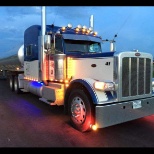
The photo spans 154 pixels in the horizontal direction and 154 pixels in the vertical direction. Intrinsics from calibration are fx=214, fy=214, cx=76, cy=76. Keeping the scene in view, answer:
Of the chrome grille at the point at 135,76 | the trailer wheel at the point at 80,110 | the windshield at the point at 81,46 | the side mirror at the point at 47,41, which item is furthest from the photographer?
the windshield at the point at 81,46

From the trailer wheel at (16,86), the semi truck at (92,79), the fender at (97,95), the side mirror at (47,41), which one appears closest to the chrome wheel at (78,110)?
the semi truck at (92,79)

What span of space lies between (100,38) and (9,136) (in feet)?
15.7

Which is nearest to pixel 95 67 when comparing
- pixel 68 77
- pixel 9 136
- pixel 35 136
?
pixel 68 77

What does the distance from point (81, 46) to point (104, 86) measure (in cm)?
262

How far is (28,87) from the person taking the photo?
9.37 m

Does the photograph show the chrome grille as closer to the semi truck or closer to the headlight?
the semi truck

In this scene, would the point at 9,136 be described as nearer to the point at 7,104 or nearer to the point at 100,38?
the point at 7,104

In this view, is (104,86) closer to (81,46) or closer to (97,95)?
(97,95)

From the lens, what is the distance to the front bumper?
4691mm

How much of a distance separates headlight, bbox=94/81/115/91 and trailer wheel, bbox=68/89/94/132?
1.29ft

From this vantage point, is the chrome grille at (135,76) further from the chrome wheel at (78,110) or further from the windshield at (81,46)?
the windshield at (81,46)

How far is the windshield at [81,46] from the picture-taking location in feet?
22.5

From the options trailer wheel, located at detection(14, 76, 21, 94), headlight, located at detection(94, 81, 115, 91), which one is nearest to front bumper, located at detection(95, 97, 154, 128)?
headlight, located at detection(94, 81, 115, 91)

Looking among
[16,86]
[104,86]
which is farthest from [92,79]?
[16,86]
